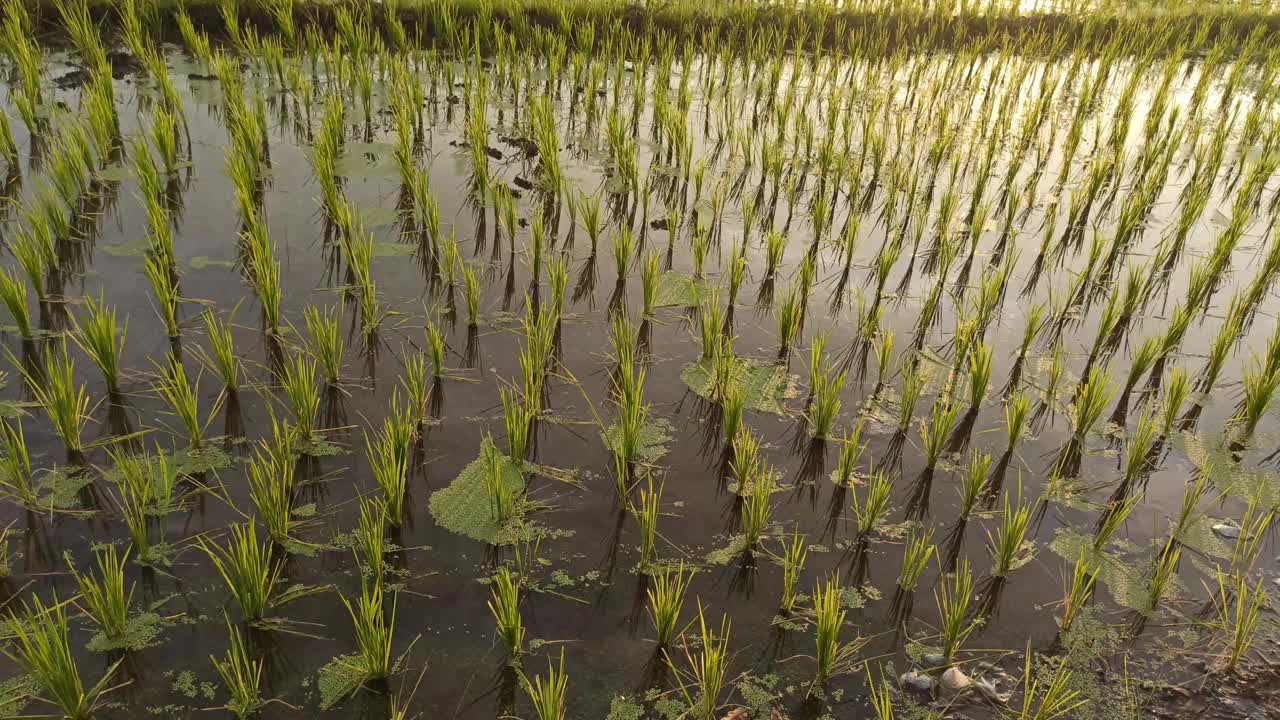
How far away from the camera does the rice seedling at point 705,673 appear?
1836 millimetres

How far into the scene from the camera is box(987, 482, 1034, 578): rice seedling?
2.22 meters

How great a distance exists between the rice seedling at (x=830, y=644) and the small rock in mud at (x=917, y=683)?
0.13 m

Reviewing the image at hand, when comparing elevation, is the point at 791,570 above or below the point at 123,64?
below

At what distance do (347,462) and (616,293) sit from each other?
4.79 feet

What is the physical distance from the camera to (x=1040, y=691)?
6.68ft

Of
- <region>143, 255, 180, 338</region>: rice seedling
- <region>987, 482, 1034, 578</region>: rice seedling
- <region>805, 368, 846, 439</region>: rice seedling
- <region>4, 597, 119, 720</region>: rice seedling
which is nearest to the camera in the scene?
<region>4, 597, 119, 720</region>: rice seedling

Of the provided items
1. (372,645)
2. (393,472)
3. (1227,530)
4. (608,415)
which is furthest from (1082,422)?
(372,645)

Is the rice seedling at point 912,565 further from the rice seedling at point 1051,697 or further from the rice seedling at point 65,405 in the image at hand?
the rice seedling at point 65,405

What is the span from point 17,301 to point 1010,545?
3.29 meters

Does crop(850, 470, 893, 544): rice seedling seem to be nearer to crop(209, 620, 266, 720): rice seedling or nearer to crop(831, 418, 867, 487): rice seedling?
crop(831, 418, 867, 487): rice seedling

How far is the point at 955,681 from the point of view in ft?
6.59

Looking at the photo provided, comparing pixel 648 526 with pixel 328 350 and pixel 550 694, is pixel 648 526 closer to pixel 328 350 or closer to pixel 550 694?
pixel 550 694

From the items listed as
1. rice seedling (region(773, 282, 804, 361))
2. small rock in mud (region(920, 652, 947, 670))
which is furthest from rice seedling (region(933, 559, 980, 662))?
rice seedling (region(773, 282, 804, 361))

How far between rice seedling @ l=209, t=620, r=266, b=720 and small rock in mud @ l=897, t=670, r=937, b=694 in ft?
5.03
